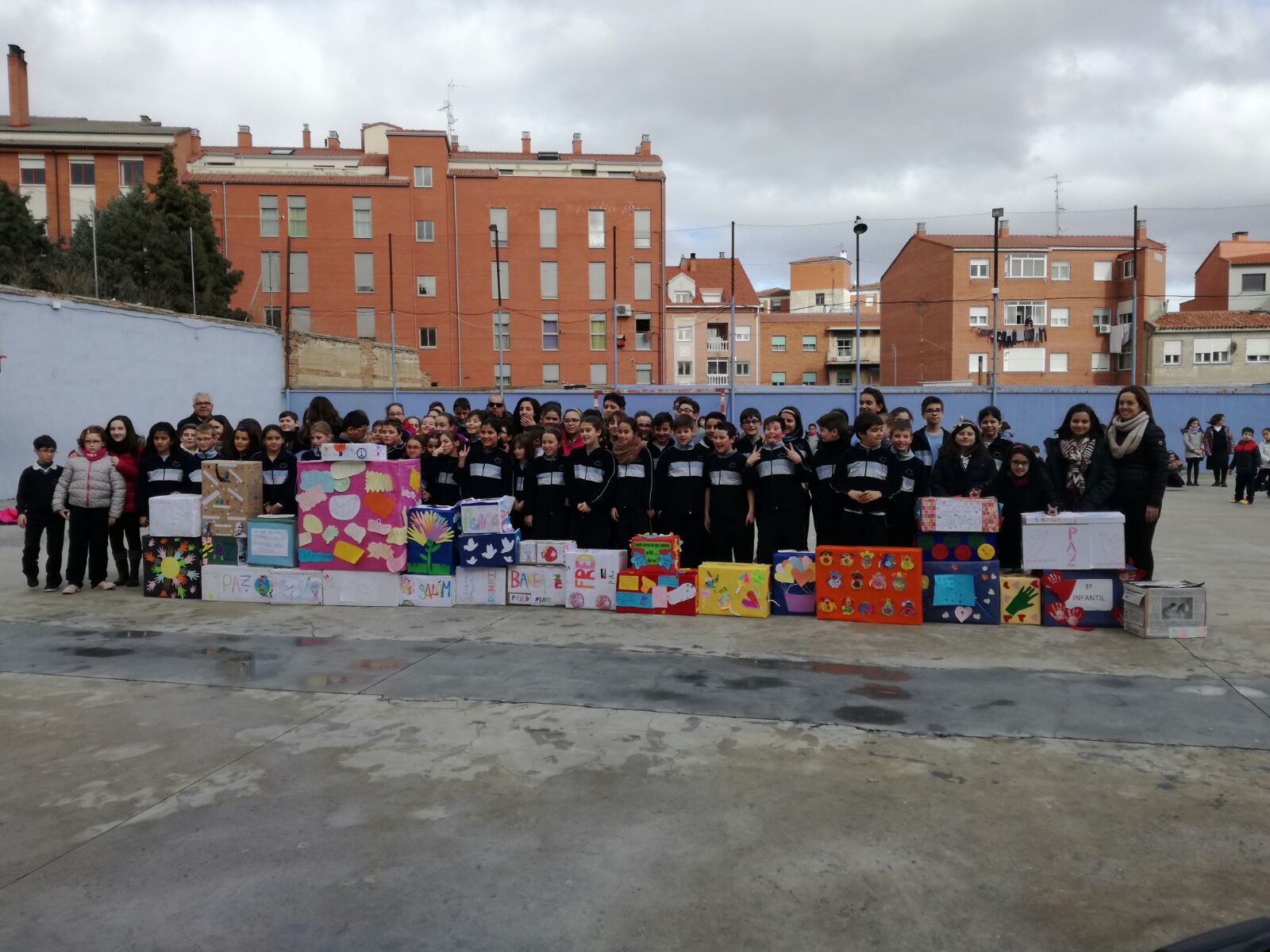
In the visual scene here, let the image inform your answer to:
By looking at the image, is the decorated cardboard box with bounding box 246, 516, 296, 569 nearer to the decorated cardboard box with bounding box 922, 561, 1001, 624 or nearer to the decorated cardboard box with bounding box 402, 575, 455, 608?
the decorated cardboard box with bounding box 402, 575, 455, 608

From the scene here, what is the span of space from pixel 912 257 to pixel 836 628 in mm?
51730

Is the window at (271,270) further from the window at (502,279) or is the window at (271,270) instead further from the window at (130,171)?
the window at (502,279)

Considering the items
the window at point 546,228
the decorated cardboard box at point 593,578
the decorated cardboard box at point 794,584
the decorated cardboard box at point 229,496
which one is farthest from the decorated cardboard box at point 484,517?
the window at point 546,228

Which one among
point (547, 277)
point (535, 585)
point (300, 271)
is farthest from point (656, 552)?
point (300, 271)

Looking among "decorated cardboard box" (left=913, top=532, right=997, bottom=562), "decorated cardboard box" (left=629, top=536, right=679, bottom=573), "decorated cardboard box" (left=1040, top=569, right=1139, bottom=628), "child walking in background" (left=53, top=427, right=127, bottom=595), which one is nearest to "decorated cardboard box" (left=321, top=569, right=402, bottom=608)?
"decorated cardboard box" (left=629, top=536, right=679, bottom=573)

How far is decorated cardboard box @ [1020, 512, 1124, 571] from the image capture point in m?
6.93

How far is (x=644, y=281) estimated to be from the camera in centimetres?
4756

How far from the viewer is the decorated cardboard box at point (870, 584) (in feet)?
23.5

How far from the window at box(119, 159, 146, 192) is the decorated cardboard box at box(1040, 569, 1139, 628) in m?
52.6

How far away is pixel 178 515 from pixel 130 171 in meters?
48.5

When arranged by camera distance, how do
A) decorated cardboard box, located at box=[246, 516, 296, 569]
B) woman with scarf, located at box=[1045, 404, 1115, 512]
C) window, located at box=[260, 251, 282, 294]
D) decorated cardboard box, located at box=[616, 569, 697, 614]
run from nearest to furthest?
1. woman with scarf, located at box=[1045, 404, 1115, 512]
2. decorated cardboard box, located at box=[616, 569, 697, 614]
3. decorated cardboard box, located at box=[246, 516, 296, 569]
4. window, located at box=[260, 251, 282, 294]

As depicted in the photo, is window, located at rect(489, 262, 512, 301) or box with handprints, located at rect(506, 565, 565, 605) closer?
box with handprints, located at rect(506, 565, 565, 605)

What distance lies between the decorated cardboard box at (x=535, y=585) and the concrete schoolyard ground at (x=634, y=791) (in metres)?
1.24

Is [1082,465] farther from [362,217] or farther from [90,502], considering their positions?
[362,217]
